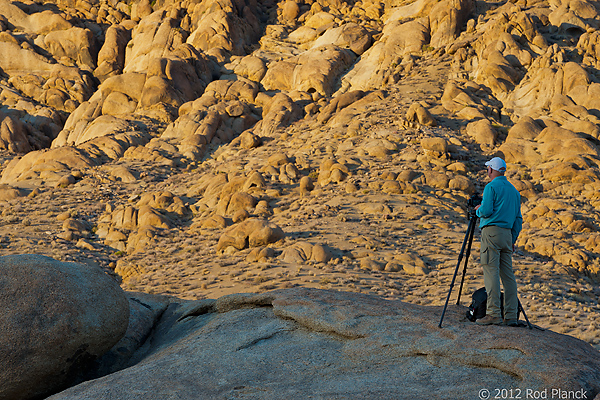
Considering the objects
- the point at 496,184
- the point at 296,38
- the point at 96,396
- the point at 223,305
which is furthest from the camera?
the point at 296,38

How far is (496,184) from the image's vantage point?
18.3ft

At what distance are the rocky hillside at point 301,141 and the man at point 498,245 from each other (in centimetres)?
474

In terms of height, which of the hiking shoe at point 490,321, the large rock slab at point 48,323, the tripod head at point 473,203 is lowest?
the large rock slab at point 48,323

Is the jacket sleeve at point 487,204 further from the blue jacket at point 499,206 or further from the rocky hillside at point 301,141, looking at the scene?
the rocky hillside at point 301,141

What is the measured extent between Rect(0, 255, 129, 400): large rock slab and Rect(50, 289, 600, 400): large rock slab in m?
0.78

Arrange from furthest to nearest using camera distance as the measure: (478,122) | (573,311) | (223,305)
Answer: (478,122), (573,311), (223,305)

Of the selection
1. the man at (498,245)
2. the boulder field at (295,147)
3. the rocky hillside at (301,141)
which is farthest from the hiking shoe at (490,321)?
the rocky hillside at (301,141)

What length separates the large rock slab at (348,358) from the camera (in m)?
3.98

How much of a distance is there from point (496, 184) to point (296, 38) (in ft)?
135

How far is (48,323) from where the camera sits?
5.38 m

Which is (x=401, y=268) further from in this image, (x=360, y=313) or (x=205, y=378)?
(x=205, y=378)

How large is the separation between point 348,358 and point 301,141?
77.7 ft

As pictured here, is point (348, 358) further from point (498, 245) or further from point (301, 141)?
point (301, 141)

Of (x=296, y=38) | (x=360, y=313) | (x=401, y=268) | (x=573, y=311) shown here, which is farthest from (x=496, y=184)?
(x=296, y=38)
